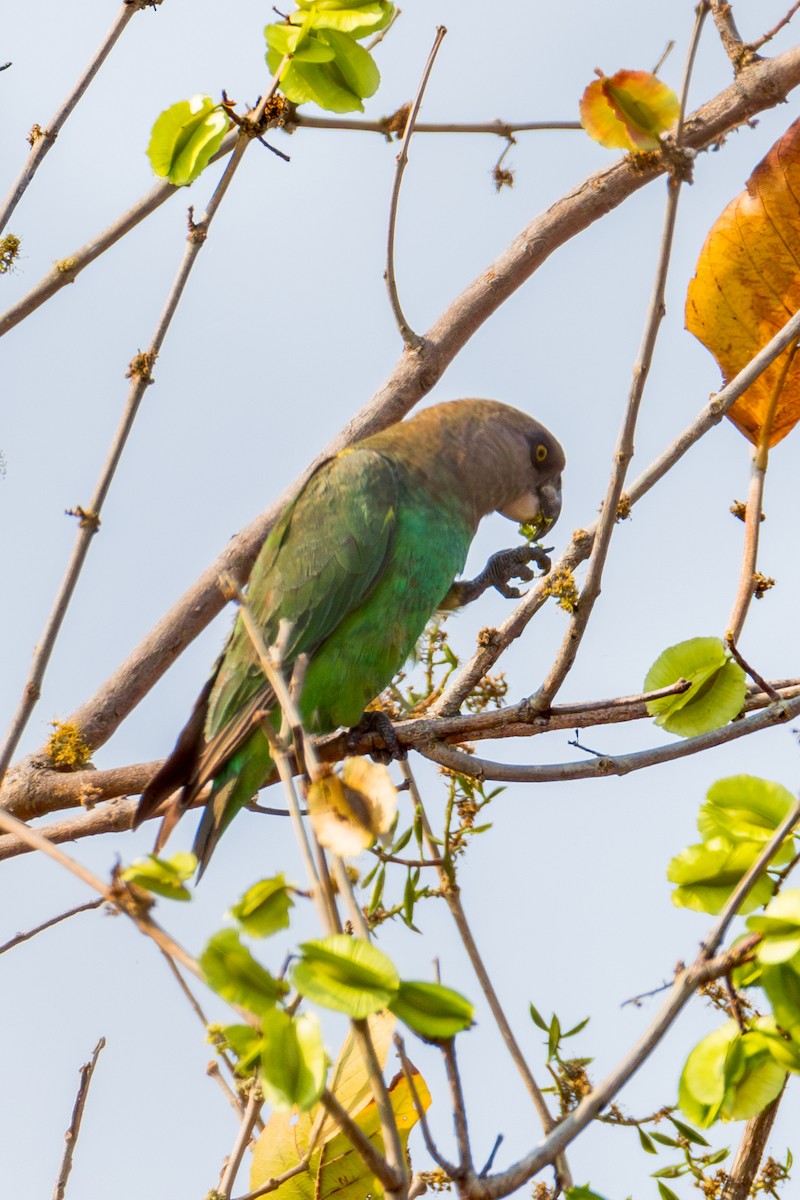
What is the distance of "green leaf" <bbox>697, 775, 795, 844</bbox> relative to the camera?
1588mm

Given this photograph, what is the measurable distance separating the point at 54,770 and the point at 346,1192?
170 centimetres

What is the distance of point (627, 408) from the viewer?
7.57 feet

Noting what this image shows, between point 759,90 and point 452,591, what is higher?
point 759,90

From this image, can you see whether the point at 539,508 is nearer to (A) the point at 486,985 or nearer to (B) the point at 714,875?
(A) the point at 486,985

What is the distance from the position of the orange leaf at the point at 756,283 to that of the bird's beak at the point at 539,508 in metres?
1.90

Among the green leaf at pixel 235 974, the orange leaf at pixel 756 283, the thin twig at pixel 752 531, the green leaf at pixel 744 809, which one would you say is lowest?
the green leaf at pixel 744 809

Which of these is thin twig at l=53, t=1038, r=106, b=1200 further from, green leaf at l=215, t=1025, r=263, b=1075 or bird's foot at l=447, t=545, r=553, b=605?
bird's foot at l=447, t=545, r=553, b=605

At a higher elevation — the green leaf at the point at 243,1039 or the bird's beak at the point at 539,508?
the bird's beak at the point at 539,508

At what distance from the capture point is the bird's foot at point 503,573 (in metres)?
4.32

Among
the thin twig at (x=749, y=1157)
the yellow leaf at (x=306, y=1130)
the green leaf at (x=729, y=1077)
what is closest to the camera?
the green leaf at (x=729, y=1077)

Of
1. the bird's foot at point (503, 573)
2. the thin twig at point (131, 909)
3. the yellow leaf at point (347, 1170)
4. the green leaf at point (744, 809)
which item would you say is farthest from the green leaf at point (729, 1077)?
the bird's foot at point (503, 573)

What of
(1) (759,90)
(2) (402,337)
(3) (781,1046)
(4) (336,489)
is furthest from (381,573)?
(3) (781,1046)

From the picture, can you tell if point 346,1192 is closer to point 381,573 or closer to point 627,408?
point 627,408

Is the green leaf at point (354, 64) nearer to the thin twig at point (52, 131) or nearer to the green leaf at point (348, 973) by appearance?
the thin twig at point (52, 131)
